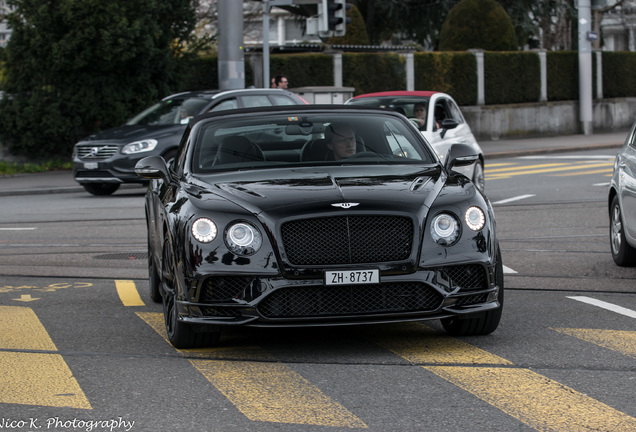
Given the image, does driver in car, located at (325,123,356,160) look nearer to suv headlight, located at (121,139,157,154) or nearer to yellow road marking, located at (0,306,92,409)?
yellow road marking, located at (0,306,92,409)

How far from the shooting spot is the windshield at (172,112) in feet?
65.2

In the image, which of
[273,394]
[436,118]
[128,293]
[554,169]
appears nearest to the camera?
[273,394]

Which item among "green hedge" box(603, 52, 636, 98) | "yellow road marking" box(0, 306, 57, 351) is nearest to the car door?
"yellow road marking" box(0, 306, 57, 351)

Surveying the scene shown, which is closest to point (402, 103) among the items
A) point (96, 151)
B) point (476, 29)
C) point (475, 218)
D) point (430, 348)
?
point (96, 151)

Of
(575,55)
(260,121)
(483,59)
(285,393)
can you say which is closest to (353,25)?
(483,59)

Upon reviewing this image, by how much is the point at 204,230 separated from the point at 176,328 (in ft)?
2.26

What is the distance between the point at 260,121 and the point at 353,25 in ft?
99.6

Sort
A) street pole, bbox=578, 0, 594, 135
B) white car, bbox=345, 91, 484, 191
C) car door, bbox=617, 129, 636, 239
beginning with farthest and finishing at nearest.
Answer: street pole, bbox=578, 0, 594, 135, white car, bbox=345, 91, 484, 191, car door, bbox=617, 129, 636, 239

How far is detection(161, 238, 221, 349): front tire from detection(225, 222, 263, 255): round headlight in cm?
51

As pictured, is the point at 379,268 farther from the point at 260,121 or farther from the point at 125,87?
the point at 125,87

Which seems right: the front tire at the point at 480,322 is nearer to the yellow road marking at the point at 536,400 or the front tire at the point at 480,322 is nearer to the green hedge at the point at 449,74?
the yellow road marking at the point at 536,400

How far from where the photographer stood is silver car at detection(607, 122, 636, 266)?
31.6 ft

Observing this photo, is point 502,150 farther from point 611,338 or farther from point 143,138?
point 611,338

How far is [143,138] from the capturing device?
1927 cm
